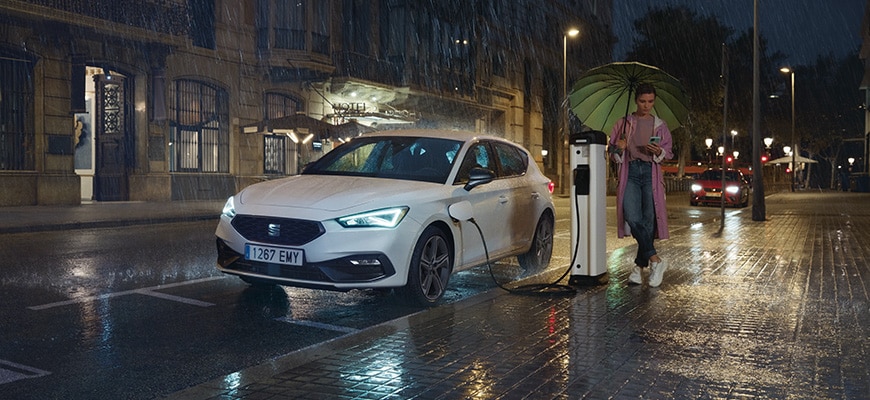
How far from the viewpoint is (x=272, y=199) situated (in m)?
6.88

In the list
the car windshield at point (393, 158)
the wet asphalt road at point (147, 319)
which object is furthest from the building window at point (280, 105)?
the car windshield at point (393, 158)

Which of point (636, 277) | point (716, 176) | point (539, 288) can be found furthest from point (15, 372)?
point (716, 176)

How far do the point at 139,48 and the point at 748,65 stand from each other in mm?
39560

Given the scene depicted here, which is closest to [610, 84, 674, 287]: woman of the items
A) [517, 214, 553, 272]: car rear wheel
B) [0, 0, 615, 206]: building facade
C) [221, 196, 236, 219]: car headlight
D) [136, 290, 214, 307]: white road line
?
[517, 214, 553, 272]: car rear wheel

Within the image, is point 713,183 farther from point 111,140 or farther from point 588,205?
point 588,205

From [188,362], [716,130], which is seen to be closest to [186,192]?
[188,362]

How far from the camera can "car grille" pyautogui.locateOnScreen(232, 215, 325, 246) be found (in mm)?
6590

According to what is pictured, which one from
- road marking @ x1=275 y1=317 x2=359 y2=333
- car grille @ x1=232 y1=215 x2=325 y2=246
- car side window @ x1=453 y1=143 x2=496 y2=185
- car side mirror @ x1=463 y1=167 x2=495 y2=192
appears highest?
car side window @ x1=453 y1=143 x2=496 y2=185

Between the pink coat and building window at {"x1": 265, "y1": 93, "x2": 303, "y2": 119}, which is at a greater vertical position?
building window at {"x1": 265, "y1": 93, "x2": 303, "y2": 119}

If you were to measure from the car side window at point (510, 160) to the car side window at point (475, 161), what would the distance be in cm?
24

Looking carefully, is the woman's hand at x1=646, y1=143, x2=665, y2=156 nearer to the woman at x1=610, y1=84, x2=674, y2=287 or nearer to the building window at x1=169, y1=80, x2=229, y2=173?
the woman at x1=610, y1=84, x2=674, y2=287

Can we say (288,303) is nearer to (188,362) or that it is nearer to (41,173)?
(188,362)

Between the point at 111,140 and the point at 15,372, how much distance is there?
21.3 metres

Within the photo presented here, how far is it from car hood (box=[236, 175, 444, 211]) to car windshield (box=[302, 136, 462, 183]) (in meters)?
0.35
